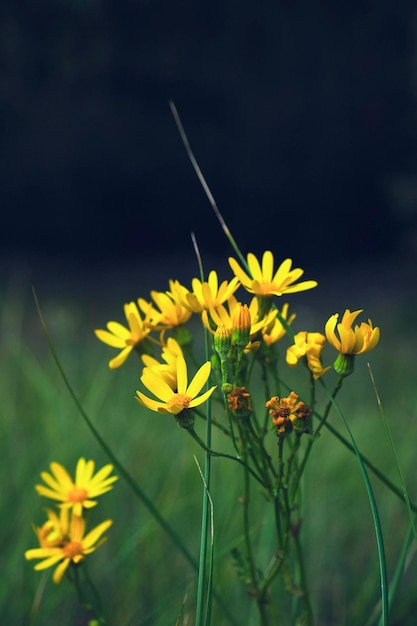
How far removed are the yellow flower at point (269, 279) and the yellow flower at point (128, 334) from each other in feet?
0.29

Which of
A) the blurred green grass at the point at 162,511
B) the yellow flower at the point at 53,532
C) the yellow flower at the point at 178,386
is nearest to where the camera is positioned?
the yellow flower at the point at 178,386

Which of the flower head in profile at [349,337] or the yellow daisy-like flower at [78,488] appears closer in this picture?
the flower head in profile at [349,337]

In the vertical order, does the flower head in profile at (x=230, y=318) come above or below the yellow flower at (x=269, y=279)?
below

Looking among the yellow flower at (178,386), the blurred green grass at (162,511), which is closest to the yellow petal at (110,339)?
the yellow flower at (178,386)

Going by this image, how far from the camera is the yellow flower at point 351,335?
0.55 meters

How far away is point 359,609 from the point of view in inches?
35.4

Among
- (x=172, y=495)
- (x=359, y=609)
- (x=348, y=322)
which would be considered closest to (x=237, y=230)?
(x=172, y=495)

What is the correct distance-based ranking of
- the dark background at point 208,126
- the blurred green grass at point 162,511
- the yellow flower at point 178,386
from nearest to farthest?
the yellow flower at point 178,386 → the blurred green grass at point 162,511 → the dark background at point 208,126

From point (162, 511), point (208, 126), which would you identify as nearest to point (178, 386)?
point (162, 511)

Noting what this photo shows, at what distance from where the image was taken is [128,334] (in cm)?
67

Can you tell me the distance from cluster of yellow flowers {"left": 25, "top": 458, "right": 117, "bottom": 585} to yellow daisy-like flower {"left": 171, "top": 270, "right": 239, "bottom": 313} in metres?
0.16

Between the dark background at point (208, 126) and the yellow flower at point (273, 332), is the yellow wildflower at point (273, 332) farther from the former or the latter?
the dark background at point (208, 126)

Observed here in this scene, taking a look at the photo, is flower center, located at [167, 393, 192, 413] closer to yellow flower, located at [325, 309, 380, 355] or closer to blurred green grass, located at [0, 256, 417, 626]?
yellow flower, located at [325, 309, 380, 355]

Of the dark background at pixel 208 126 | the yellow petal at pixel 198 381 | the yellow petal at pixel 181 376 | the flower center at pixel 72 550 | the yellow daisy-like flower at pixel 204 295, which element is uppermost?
the dark background at pixel 208 126
